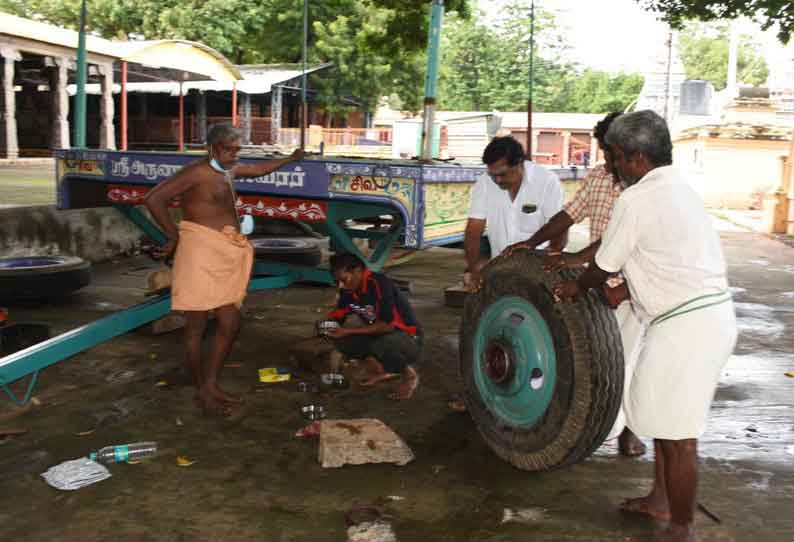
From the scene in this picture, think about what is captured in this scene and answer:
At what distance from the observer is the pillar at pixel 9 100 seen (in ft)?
52.0

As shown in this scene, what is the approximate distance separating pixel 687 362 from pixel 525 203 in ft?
6.31

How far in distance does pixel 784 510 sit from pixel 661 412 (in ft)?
3.12

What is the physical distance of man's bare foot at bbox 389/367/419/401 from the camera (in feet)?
15.1

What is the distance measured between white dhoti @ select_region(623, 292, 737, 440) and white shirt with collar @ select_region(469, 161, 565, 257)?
177cm

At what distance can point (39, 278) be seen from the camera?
6.67 metres

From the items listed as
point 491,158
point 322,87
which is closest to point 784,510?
point 491,158

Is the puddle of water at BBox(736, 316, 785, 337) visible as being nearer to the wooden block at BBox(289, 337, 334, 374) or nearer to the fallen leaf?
the wooden block at BBox(289, 337, 334, 374)

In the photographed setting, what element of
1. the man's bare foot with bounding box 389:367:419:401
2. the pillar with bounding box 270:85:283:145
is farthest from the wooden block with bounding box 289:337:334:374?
the pillar with bounding box 270:85:283:145

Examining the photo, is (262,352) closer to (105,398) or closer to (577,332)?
(105,398)

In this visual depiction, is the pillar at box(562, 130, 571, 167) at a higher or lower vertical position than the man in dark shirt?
higher

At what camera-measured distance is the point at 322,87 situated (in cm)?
2862

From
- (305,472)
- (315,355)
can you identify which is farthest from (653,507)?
(315,355)

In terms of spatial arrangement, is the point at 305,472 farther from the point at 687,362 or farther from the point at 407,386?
the point at 687,362

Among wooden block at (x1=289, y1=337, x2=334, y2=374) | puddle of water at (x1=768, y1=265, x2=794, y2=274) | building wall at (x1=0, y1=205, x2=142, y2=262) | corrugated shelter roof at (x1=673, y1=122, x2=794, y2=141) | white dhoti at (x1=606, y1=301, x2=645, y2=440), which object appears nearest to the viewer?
white dhoti at (x1=606, y1=301, x2=645, y2=440)
